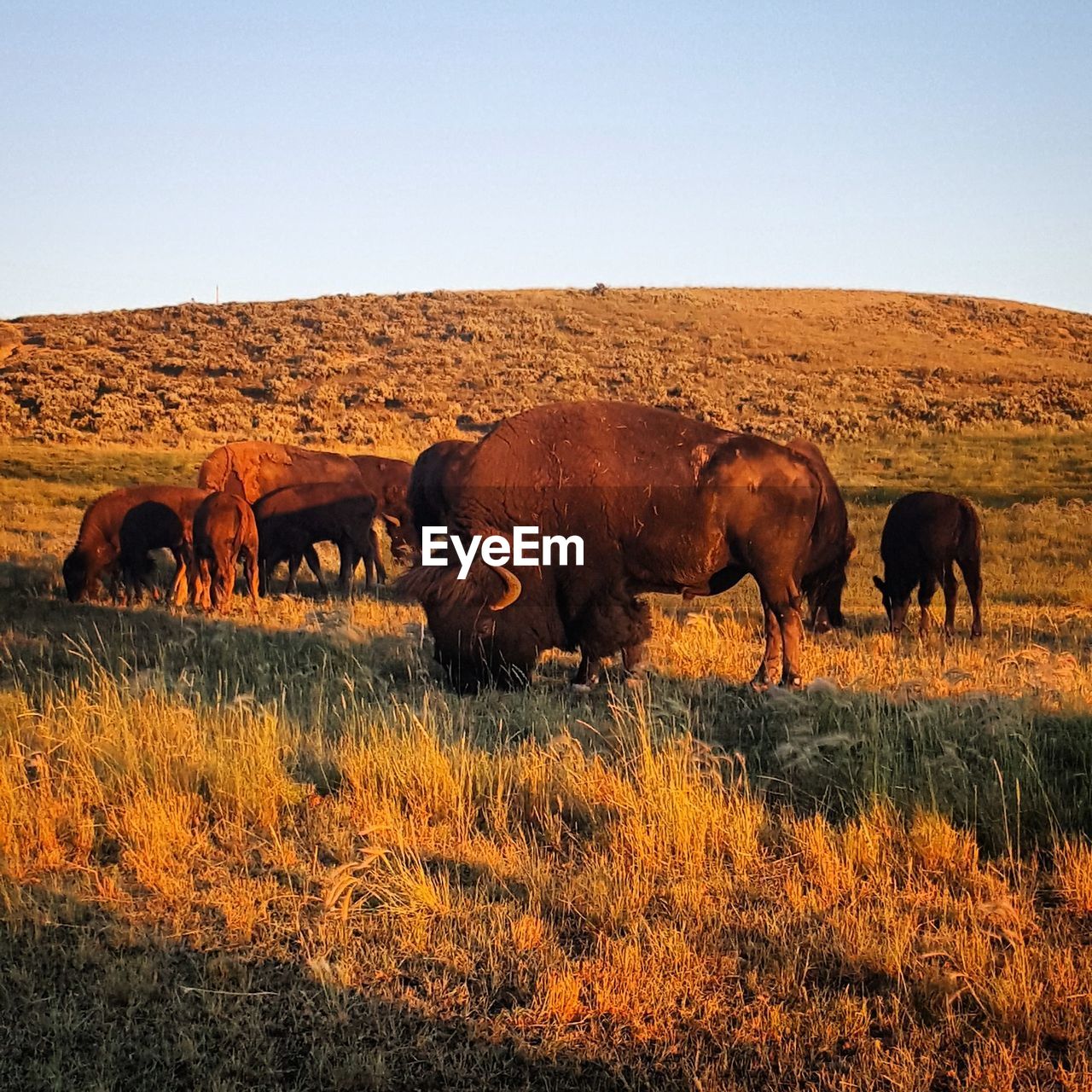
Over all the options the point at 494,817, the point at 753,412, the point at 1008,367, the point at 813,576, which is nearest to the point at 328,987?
the point at 494,817

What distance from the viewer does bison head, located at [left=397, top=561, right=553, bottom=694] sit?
862 cm

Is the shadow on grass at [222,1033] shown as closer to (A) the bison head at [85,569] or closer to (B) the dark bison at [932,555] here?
(B) the dark bison at [932,555]

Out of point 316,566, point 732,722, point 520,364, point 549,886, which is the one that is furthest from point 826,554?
point 520,364

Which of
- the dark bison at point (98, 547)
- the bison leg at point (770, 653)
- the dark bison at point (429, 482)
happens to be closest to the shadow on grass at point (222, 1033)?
the bison leg at point (770, 653)

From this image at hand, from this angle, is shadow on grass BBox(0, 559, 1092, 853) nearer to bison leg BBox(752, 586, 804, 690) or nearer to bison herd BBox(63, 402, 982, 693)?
bison herd BBox(63, 402, 982, 693)

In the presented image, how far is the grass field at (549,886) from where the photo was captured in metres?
3.62

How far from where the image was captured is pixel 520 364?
5256 cm

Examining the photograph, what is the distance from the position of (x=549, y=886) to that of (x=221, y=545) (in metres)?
11.3

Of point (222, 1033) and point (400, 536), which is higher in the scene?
point (400, 536)

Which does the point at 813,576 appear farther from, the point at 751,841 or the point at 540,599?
the point at 751,841

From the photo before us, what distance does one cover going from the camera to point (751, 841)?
16.8 ft

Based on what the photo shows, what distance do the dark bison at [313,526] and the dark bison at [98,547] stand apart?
64.8 inches

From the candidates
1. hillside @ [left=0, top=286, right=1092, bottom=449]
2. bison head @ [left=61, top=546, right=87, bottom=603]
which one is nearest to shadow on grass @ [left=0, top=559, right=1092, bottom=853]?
bison head @ [left=61, top=546, right=87, bottom=603]

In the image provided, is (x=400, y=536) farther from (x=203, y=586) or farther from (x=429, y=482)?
(x=203, y=586)
